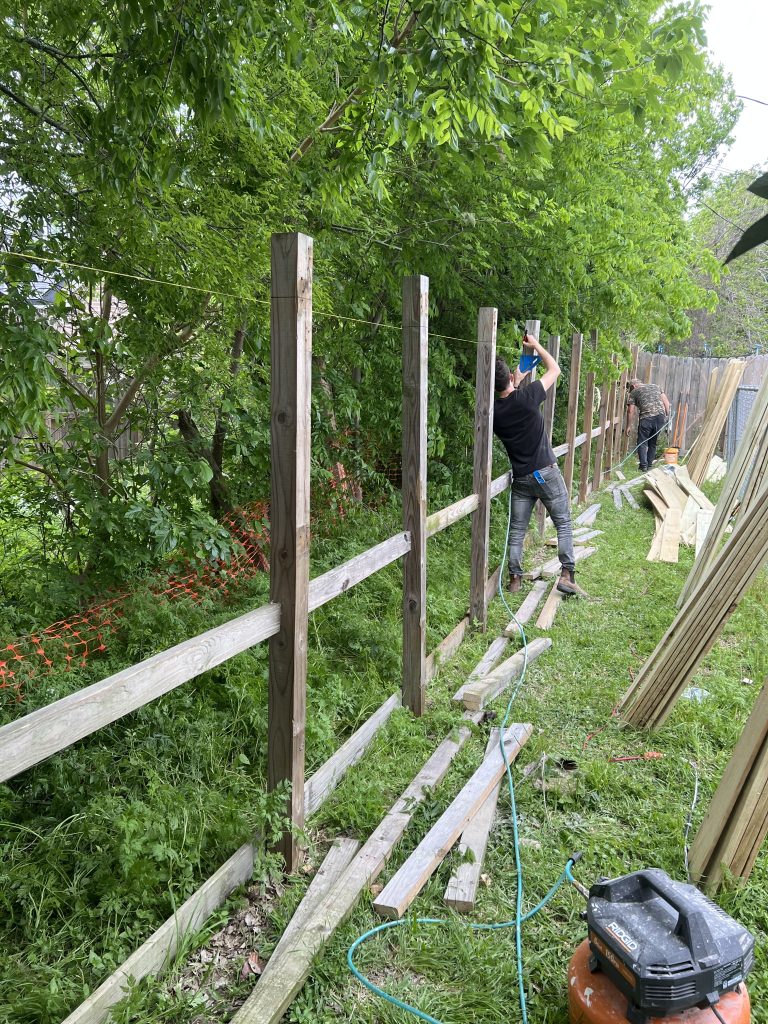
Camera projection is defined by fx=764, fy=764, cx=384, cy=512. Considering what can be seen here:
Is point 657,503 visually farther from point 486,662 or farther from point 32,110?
point 32,110

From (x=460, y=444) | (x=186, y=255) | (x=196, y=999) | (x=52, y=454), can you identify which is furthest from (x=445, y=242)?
(x=196, y=999)

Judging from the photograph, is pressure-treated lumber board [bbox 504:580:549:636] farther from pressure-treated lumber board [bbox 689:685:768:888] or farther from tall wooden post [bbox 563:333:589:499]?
tall wooden post [bbox 563:333:589:499]

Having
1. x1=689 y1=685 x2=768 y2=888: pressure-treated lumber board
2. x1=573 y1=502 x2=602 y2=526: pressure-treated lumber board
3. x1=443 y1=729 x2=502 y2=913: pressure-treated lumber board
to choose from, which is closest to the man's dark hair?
x1=443 y1=729 x2=502 y2=913: pressure-treated lumber board

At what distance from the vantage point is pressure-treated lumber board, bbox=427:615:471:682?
18.2 ft

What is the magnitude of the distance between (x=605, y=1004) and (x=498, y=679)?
2980mm

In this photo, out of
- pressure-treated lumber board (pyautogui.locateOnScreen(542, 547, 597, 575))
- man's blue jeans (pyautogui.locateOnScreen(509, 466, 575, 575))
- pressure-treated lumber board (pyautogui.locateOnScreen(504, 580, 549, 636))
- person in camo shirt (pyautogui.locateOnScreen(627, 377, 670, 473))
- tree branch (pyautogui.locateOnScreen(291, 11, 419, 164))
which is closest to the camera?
tree branch (pyautogui.locateOnScreen(291, 11, 419, 164))

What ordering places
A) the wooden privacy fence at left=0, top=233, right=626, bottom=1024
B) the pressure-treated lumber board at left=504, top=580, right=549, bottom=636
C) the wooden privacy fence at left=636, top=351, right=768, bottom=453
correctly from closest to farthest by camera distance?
the wooden privacy fence at left=0, top=233, right=626, bottom=1024, the pressure-treated lumber board at left=504, top=580, right=549, bottom=636, the wooden privacy fence at left=636, top=351, right=768, bottom=453

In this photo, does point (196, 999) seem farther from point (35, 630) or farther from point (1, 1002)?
point (35, 630)

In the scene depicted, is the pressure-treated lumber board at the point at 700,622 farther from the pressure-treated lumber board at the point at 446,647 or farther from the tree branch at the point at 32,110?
the tree branch at the point at 32,110

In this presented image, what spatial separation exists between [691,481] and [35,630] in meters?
12.0

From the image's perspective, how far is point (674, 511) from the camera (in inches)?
428

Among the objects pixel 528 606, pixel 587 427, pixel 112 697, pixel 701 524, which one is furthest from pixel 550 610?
pixel 587 427

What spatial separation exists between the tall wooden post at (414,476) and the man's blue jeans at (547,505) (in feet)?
10.1

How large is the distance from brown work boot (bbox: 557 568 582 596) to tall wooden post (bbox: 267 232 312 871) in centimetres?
484
